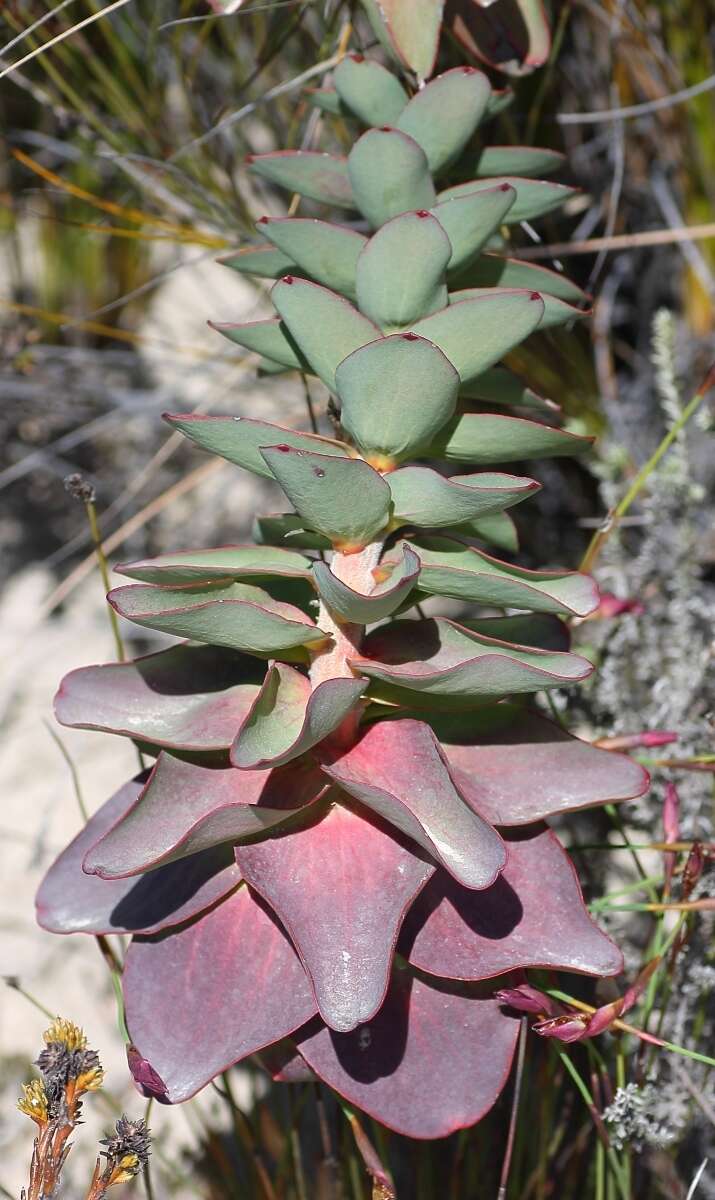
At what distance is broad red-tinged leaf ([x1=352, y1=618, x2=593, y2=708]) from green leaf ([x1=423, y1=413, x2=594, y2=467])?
0.11 meters

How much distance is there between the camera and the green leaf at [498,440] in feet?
2.16

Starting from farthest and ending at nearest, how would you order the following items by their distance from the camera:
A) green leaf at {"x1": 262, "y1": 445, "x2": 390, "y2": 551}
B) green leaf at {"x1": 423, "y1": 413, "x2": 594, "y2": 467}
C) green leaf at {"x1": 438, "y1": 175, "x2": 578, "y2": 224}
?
green leaf at {"x1": 438, "y1": 175, "x2": 578, "y2": 224} < green leaf at {"x1": 423, "y1": 413, "x2": 594, "y2": 467} < green leaf at {"x1": 262, "y1": 445, "x2": 390, "y2": 551}

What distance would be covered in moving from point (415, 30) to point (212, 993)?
69cm

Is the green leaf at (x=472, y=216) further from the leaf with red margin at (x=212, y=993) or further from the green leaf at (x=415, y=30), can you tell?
the leaf with red margin at (x=212, y=993)

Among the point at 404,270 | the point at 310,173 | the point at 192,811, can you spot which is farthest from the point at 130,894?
the point at 310,173

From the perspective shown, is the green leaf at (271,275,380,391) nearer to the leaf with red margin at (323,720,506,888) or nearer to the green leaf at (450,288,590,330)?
the green leaf at (450,288,590,330)

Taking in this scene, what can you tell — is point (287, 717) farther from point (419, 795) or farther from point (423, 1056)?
point (423, 1056)

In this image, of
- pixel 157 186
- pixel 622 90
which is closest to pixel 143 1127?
pixel 157 186

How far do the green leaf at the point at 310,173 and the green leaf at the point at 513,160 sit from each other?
112 mm

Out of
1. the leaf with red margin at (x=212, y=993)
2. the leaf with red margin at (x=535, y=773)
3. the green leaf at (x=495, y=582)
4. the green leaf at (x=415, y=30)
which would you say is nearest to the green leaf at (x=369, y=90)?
the green leaf at (x=415, y=30)

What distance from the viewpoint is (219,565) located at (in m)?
0.66

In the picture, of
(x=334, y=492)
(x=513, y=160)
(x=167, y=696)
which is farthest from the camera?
(x=513, y=160)

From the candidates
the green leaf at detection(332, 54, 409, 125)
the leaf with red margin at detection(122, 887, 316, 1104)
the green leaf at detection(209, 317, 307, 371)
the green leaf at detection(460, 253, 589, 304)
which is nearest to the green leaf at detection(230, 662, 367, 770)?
the leaf with red margin at detection(122, 887, 316, 1104)

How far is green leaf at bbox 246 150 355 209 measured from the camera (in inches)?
30.5
